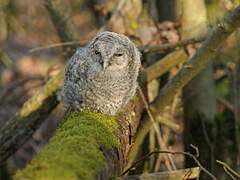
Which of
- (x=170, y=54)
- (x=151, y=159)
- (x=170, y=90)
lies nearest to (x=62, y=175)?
(x=170, y=90)

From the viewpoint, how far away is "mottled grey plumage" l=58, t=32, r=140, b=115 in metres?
3.80

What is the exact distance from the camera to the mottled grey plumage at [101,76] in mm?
3796

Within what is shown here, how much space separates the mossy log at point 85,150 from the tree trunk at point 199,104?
2.69 m

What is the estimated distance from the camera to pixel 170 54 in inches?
230

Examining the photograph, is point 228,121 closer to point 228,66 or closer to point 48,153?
point 228,66

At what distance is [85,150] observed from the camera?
2.60 m

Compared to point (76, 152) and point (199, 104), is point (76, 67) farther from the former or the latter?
point (199, 104)

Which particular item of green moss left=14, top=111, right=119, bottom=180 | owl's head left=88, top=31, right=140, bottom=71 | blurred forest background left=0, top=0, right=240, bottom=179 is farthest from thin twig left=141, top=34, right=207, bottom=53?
green moss left=14, top=111, right=119, bottom=180

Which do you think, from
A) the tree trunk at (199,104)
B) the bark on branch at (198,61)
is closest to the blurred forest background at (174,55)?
the tree trunk at (199,104)

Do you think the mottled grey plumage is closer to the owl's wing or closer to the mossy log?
the owl's wing

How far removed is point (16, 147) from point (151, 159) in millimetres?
2029

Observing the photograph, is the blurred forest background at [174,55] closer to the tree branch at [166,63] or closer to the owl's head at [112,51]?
the tree branch at [166,63]

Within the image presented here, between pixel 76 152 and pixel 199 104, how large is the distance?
14.1 feet

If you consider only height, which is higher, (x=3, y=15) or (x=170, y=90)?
(x=3, y=15)
